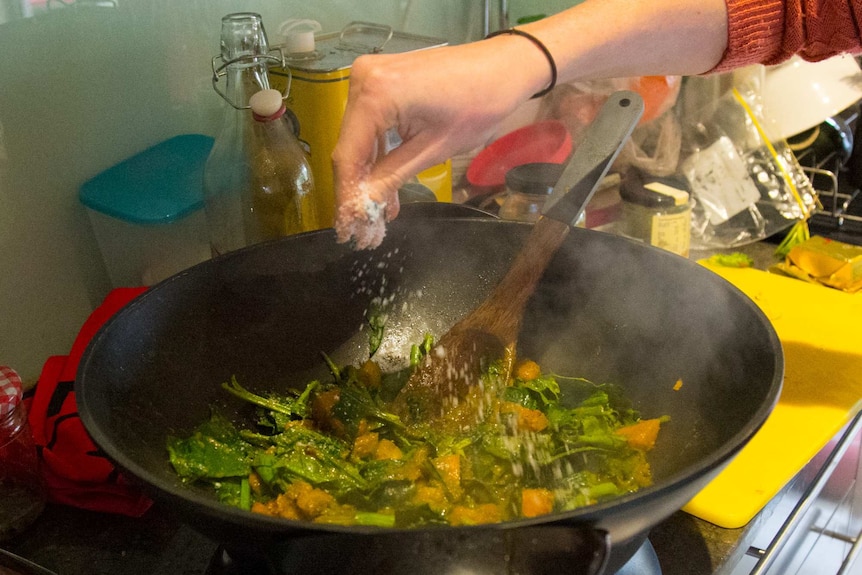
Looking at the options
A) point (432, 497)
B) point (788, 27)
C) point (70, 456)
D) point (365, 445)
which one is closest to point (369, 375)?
point (365, 445)

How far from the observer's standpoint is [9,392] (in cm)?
79

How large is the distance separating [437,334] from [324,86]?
0.39 m

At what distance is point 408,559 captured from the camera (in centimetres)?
51

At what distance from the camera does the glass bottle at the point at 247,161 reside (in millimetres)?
945

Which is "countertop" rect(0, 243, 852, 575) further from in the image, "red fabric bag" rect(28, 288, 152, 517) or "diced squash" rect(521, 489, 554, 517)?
"diced squash" rect(521, 489, 554, 517)

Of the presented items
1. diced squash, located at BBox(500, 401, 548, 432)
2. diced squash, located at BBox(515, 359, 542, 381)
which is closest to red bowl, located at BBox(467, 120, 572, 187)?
diced squash, located at BBox(515, 359, 542, 381)

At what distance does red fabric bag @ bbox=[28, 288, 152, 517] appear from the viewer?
82 cm

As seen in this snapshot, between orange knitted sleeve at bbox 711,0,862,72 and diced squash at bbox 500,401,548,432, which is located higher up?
orange knitted sleeve at bbox 711,0,862,72

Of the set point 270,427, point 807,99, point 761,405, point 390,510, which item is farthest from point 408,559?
point 807,99

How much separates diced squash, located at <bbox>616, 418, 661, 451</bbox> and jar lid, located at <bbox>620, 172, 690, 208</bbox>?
607mm

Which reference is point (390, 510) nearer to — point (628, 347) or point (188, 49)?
point (628, 347)

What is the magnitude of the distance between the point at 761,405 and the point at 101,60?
892 millimetres

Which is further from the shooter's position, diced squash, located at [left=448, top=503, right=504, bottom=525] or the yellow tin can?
the yellow tin can

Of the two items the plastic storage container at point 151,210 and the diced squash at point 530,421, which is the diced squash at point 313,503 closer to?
the diced squash at point 530,421
